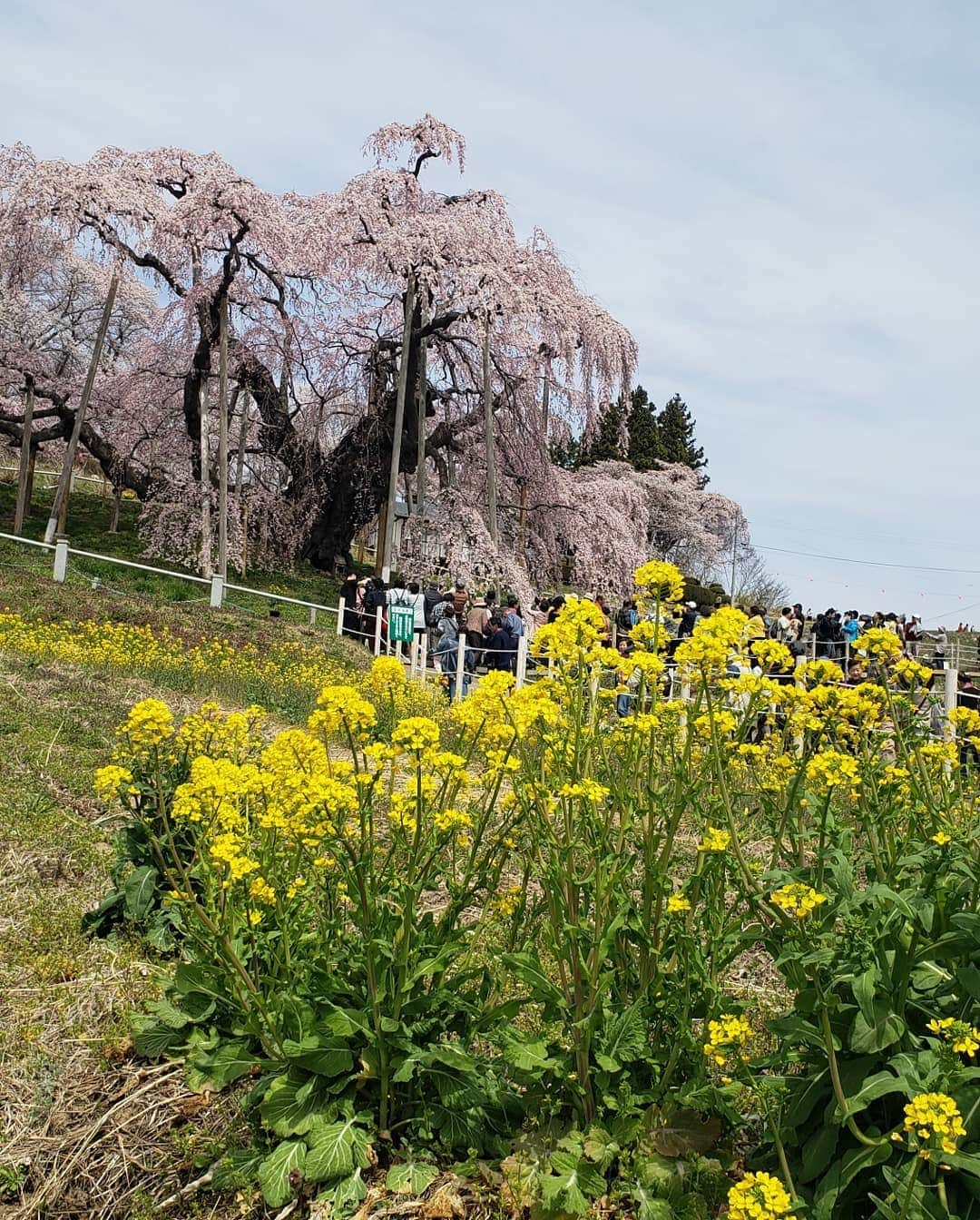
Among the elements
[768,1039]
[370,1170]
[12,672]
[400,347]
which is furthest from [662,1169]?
[400,347]

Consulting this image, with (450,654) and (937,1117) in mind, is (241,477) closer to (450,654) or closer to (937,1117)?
(450,654)

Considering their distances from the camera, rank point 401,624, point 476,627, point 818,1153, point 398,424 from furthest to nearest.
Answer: point 398,424 < point 476,627 < point 401,624 < point 818,1153

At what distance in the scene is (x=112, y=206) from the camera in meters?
20.2

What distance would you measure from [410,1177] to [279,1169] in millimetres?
339

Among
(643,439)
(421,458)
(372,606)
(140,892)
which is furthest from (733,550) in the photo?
(140,892)

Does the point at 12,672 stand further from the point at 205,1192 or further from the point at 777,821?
the point at 777,821

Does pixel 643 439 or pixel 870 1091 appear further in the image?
pixel 643 439

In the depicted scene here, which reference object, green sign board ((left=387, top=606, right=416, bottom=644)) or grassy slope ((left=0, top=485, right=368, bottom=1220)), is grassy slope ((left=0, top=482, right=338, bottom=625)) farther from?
grassy slope ((left=0, top=485, right=368, bottom=1220))

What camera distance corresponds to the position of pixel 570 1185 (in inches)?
97.3

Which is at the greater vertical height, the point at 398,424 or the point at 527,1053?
the point at 398,424

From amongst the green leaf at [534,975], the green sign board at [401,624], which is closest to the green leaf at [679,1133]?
the green leaf at [534,975]

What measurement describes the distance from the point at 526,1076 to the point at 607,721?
1149 millimetres

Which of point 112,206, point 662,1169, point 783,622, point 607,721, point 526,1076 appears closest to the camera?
point 662,1169

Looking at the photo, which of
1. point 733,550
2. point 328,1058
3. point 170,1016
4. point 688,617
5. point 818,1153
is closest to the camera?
point 818,1153
